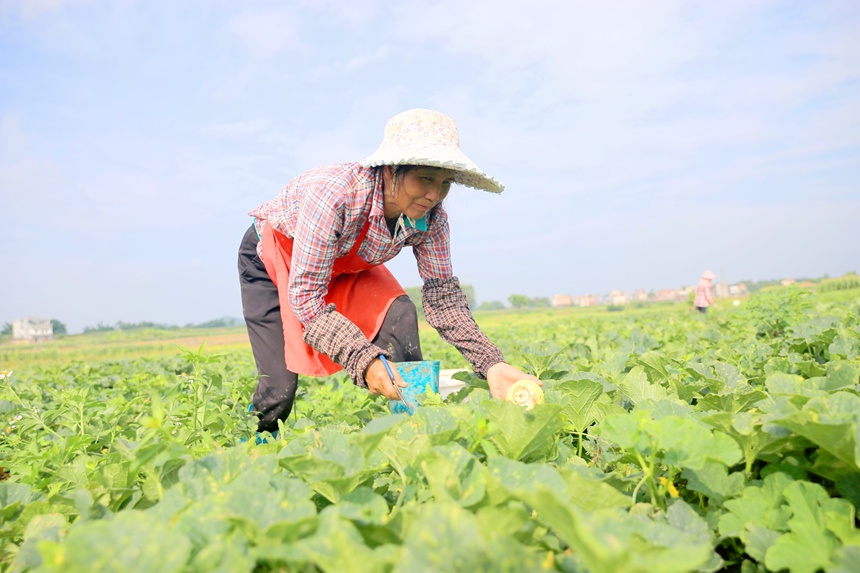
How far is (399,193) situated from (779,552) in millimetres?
2242

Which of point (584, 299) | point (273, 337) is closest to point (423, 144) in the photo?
point (273, 337)

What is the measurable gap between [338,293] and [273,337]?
0.45m

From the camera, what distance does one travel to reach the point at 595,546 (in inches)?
28.6

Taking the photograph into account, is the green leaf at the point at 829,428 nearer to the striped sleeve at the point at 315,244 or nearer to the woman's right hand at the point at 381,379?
the woman's right hand at the point at 381,379

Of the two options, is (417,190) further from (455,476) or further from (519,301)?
(519,301)

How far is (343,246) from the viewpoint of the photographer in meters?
3.15

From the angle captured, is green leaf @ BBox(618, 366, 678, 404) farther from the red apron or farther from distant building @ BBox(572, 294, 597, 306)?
distant building @ BBox(572, 294, 597, 306)

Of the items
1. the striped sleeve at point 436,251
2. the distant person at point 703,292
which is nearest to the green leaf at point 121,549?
the striped sleeve at point 436,251

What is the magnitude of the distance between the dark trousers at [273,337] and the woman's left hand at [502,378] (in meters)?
0.70

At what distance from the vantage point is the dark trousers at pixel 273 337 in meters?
3.40

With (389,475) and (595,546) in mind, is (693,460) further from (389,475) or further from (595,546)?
(389,475)

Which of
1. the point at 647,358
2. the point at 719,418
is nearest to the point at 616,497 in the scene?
the point at 719,418

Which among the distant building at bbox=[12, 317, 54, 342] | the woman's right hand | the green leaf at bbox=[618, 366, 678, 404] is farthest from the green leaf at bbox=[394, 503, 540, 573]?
the distant building at bbox=[12, 317, 54, 342]

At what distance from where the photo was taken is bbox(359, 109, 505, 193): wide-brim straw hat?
2723 millimetres
